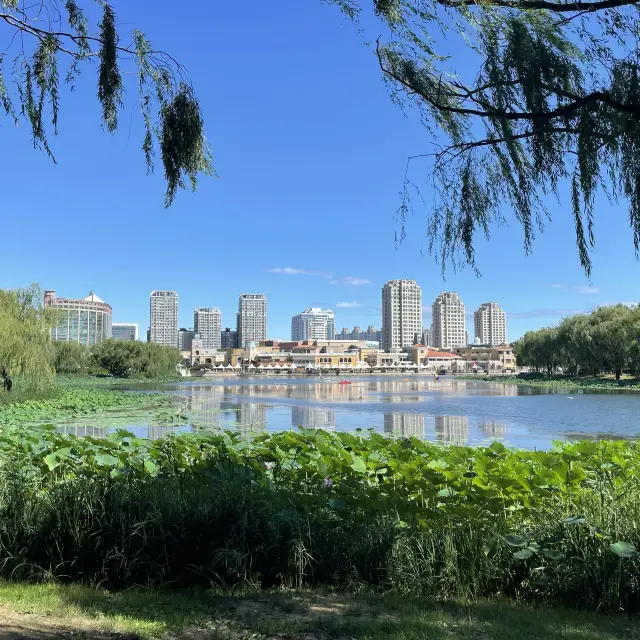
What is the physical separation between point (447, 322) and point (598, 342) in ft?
465

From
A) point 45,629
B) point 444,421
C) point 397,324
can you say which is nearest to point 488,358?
point 397,324

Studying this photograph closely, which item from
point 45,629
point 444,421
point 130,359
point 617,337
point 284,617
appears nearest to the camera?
point 45,629

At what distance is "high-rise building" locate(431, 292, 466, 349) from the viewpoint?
603 feet

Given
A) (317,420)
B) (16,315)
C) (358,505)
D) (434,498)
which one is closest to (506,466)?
(434,498)

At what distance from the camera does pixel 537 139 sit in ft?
8.79

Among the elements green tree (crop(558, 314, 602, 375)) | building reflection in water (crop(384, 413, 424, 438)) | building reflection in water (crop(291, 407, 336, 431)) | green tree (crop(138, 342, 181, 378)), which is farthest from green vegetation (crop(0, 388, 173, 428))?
green tree (crop(558, 314, 602, 375))

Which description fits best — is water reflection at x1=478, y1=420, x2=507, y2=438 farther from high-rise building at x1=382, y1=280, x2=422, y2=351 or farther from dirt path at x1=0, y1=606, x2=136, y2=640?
high-rise building at x1=382, y1=280, x2=422, y2=351

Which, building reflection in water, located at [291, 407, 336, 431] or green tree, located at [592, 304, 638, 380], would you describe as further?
green tree, located at [592, 304, 638, 380]

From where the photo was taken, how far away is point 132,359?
57.0 metres

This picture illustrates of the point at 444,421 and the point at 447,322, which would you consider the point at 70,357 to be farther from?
the point at 447,322

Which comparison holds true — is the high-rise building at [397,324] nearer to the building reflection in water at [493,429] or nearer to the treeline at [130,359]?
the treeline at [130,359]

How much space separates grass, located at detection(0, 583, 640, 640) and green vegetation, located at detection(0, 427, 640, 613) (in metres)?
0.21

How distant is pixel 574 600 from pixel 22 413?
17128 mm

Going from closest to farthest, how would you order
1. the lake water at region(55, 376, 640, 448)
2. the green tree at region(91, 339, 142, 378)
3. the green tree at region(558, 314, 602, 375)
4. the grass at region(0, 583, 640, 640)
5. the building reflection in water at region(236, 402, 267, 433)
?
the grass at region(0, 583, 640, 640) → the lake water at region(55, 376, 640, 448) → the building reflection in water at region(236, 402, 267, 433) → the green tree at region(558, 314, 602, 375) → the green tree at region(91, 339, 142, 378)
